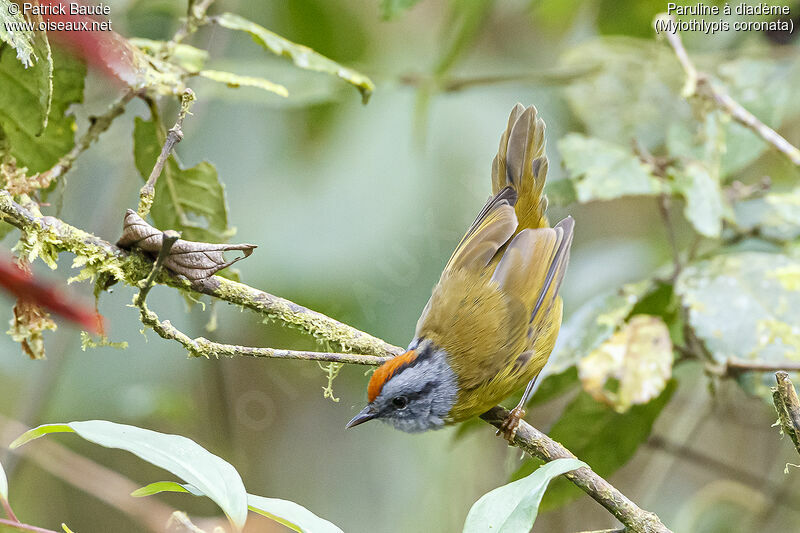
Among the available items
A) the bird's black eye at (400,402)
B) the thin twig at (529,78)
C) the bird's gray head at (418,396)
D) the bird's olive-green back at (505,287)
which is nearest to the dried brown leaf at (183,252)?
the bird's gray head at (418,396)

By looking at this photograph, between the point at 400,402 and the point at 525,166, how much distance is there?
3.37 ft

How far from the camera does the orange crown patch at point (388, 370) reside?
1.88 metres

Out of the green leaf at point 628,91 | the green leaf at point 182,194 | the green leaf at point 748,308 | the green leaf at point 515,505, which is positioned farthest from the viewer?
the green leaf at point 628,91

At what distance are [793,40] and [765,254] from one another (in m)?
1.36

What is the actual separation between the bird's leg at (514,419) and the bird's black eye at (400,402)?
295 millimetres

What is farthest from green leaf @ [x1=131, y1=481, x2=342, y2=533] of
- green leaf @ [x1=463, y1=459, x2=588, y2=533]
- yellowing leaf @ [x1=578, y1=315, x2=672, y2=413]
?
yellowing leaf @ [x1=578, y1=315, x2=672, y2=413]

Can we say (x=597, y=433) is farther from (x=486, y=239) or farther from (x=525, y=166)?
(x=525, y=166)

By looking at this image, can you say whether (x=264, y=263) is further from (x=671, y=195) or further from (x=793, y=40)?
(x=793, y=40)

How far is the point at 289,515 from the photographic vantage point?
3.72 ft

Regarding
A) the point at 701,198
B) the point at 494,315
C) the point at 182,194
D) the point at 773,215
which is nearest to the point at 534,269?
the point at 494,315

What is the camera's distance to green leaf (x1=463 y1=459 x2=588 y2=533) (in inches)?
46.6

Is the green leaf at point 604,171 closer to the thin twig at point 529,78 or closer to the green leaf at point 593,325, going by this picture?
the green leaf at point 593,325

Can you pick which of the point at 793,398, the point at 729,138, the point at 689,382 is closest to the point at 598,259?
the point at 689,382

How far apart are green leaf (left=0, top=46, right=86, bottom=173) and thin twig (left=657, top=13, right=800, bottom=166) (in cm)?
200
